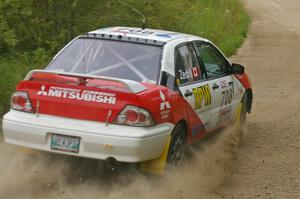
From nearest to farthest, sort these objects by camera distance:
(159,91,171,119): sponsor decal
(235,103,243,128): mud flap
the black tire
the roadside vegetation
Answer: (159,91,171,119): sponsor decal, the black tire, (235,103,243,128): mud flap, the roadside vegetation

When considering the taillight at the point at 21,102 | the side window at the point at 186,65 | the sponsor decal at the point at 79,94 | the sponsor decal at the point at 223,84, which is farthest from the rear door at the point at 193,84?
the taillight at the point at 21,102

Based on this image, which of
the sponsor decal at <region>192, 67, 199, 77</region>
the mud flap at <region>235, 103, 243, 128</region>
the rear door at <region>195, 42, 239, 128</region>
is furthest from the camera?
the mud flap at <region>235, 103, 243, 128</region>

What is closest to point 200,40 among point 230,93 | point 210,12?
point 230,93

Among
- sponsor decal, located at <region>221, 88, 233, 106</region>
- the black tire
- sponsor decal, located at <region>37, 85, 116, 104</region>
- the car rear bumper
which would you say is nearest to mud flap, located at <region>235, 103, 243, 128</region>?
sponsor decal, located at <region>221, 88, 233, 106</region>

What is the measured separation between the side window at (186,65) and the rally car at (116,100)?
0.05 ft

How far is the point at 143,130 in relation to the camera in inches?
223

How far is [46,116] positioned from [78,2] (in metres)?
5.83

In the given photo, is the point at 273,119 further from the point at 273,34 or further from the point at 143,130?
the point at 273,34

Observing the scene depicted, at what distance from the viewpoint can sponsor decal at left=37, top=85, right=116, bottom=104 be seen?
5.70 m

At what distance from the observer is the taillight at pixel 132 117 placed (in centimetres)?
566

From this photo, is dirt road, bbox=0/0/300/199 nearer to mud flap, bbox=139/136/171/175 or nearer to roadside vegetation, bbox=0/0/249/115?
mud flap, bbox=139/136/171/175

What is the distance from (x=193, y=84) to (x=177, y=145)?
85 cm

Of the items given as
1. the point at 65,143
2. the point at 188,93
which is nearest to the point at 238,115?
the point at 188,93

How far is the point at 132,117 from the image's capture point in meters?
5.66
